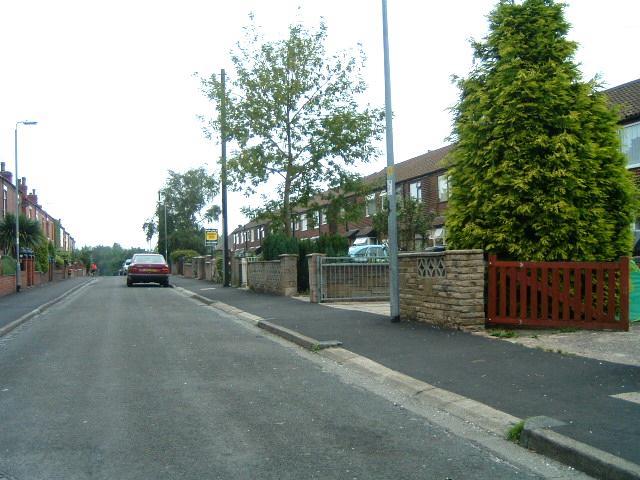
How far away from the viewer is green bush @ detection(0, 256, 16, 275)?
29466 millimetres

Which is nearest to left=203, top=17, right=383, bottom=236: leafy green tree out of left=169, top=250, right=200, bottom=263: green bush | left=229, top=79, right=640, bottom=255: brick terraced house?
left=229, top=79, right=640, bottom=255: brick terraced house

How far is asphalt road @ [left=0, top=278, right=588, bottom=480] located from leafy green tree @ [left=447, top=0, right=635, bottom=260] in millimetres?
4480

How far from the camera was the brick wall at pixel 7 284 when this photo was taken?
27.9 metres

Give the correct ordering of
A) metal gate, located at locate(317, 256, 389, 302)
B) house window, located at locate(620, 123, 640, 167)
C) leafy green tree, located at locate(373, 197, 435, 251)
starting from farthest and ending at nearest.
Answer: leafy green tree, located at locate(373, 197, 435, 251) < house window, located at locate(620, 123, 640, 167) < metal gate, located at locate(317, 256, 389, 302)

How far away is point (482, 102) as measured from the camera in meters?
11.8

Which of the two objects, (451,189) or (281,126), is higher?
(281,126)

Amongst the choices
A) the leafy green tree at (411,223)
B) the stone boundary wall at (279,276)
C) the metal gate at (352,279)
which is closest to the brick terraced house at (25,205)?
the stone boundary wall at (279,276)

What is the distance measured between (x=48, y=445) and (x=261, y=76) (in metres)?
20.1

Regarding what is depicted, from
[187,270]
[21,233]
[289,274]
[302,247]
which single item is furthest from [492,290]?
[187,270]

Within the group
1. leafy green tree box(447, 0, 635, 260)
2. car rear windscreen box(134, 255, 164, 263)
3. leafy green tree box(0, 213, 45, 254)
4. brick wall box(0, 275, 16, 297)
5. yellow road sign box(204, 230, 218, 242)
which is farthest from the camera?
yellow road sign box(204, 230, 218, 242)

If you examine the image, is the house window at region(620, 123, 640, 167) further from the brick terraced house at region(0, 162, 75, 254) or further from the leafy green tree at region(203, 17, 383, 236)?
the brick terraced house at region(0, 162, 75, 254)

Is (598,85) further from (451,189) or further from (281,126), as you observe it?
(281,126)

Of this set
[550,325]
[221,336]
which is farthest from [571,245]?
[221,336]

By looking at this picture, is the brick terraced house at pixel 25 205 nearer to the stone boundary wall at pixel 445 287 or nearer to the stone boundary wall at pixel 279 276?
the stone boundary wall at pixel 279 276
